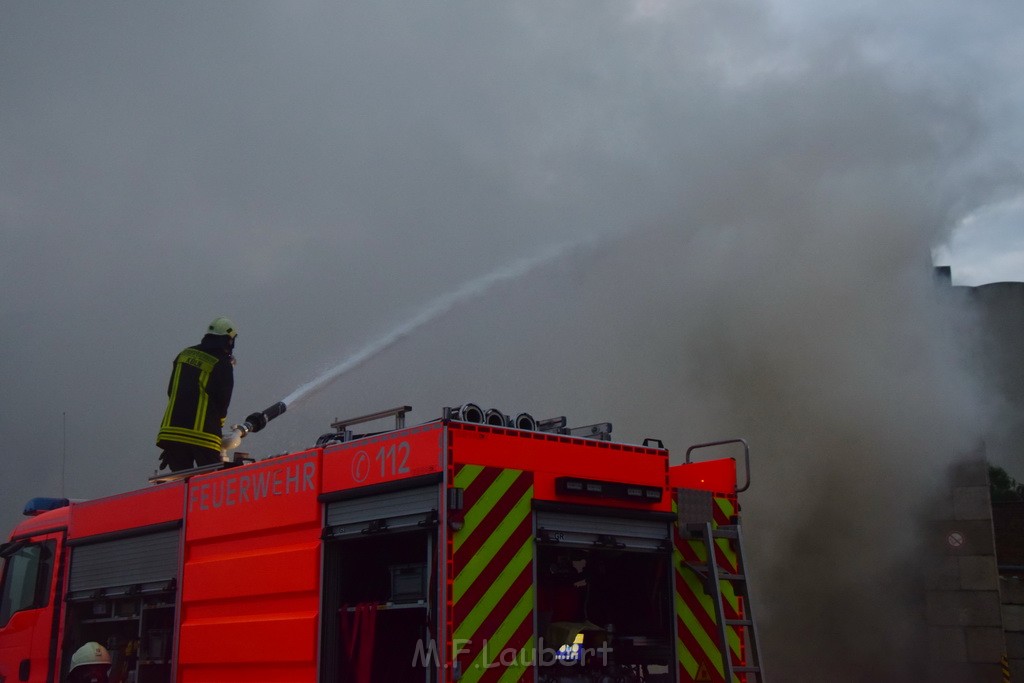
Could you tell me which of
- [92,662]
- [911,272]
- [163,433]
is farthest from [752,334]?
[92,662]

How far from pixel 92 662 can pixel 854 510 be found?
1117 centimetres

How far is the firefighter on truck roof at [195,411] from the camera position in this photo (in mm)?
8805

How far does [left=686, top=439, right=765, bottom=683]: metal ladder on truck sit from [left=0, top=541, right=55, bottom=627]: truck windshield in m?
5.45

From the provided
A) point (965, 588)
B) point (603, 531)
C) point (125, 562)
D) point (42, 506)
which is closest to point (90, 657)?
point (125, 562)

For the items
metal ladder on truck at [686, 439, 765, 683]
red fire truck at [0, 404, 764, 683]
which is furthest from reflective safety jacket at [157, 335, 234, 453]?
metal ladder on truck at [686, 439, 765, 683]

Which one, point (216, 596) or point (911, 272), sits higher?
point (911, 272)

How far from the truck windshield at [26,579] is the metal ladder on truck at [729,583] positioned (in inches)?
215

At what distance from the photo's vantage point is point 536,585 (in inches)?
237

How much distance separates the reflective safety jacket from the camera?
347 inches

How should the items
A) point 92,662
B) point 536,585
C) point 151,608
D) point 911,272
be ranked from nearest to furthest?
point 92,662, point 536,585, point 151,608, point 911,272

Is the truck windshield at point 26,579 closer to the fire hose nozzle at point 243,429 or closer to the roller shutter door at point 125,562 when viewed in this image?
the roller shutter door at point 125,562

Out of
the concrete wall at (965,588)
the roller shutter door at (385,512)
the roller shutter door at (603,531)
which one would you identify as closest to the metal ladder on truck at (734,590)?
the roller shutter door at (603,531)

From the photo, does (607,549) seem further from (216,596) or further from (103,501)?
(103,501)

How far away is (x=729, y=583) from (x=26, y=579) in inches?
233
